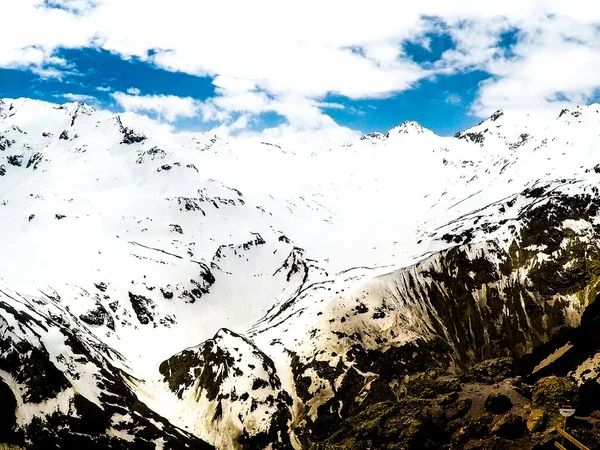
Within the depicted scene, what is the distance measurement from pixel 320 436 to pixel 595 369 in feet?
483

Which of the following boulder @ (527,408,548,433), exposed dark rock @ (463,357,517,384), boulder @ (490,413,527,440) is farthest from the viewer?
exposed dark rock @ (463,357,517,384)

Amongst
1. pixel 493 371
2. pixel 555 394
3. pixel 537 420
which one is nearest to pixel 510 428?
pixel 537 420

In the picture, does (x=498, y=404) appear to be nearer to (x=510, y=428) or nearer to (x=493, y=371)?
(x=510, y=428)

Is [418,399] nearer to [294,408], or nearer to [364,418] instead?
[364,418]

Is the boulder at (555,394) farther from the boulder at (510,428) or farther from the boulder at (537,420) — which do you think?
the boulder at (510,428)

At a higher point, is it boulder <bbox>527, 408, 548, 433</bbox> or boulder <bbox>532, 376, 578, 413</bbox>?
boulder <bbox>532, 376, 578, 413</bbox>

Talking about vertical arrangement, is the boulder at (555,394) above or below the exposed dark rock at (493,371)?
above

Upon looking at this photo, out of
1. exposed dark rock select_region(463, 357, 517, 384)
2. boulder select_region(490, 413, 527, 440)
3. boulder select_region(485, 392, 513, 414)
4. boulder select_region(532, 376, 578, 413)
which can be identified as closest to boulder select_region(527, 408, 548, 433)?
boulder select_region(490, 413, 527, 440)

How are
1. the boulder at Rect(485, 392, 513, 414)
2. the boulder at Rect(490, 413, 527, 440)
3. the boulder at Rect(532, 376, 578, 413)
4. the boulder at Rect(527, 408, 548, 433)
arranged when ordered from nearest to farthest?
the boulder at Rect(527, 408, 548, 433)
the boulder at Rect(532, 376, 578, 413)
the boulder at Rect(490, 413, 527, 440)
the boulder at Rect(485, 392, 513, 414)

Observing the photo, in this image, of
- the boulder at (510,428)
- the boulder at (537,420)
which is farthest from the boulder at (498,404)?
the boulder at (537,420)

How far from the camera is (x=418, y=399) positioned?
52.4 m

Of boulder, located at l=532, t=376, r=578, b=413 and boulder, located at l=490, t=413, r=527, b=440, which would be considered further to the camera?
boulder, located at l=490, t=413, r=527, b=440

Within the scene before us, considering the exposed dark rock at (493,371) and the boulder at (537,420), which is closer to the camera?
the boulder at (537,420)

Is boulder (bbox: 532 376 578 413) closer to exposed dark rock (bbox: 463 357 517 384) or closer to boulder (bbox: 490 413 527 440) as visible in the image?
boulder (bbox: 490 413 527 440)
